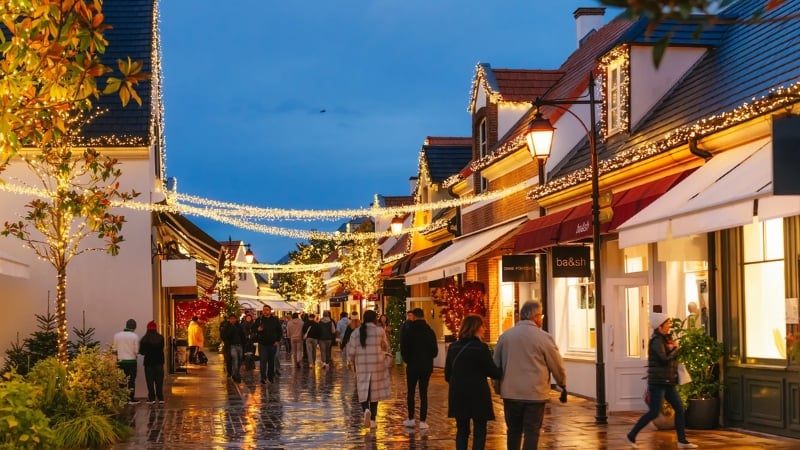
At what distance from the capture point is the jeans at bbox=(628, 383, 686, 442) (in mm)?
13141

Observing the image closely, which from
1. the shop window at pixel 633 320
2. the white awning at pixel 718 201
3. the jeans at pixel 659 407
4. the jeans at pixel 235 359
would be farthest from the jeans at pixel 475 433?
the jeans at pixel 235 359

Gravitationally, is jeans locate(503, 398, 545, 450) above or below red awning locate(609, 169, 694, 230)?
below

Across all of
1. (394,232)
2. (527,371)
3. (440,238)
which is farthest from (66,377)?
(394,232)

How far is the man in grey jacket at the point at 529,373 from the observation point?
1004 centimetres

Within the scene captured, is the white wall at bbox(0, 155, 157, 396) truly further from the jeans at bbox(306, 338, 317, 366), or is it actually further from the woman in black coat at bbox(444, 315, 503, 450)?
the woman in black coat at bbox(444, 315, 503, 450)

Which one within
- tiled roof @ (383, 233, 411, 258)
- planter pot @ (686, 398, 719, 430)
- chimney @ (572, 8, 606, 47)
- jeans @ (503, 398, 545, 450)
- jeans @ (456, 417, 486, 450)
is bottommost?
planter pot @ (686, 398, 719, 430)

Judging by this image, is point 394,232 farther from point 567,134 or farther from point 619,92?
point 619,92

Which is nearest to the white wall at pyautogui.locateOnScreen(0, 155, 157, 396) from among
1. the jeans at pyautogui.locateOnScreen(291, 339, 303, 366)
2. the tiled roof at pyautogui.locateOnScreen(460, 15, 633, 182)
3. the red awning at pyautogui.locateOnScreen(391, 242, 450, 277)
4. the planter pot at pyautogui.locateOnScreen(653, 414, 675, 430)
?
the tiled roof at pyautogui.locateOnScreen(460, 15, 633, 182)

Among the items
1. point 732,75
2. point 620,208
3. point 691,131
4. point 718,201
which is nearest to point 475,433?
point 718,201

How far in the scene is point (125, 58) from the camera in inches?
960

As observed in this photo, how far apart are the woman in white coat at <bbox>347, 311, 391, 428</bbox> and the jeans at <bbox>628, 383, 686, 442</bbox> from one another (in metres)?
4.08

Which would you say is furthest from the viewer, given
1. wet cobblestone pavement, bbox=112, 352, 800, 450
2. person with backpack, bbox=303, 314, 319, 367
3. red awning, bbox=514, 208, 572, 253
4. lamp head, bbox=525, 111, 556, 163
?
person with backpack, bbox=303, 314, 319, 367

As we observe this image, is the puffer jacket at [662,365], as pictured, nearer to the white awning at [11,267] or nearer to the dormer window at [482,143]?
the white awning at [11,267]

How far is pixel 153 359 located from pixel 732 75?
484 inches
